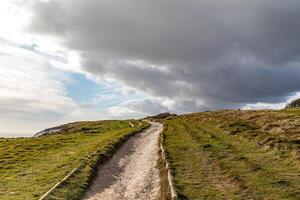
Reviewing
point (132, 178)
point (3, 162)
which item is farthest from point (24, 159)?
point (132, 178)

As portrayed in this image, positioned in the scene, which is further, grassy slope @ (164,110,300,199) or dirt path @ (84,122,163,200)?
dirt path @ (84,122,163,200)

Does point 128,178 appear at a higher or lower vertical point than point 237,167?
lower

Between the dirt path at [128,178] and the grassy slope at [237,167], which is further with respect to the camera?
the dirt path at [128,178]

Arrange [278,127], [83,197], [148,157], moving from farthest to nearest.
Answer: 1. [278,127]
2. [148,157]
3. [83,197]

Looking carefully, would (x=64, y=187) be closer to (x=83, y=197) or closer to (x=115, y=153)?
(x=83, y=197)

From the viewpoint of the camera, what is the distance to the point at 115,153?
4269 centimetres

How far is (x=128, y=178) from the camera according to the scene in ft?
98.3

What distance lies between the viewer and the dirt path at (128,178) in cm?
2503

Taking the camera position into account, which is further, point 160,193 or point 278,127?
point 278,127

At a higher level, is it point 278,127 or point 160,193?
point 278,127

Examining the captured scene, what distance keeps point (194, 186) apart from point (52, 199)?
8.37 metres

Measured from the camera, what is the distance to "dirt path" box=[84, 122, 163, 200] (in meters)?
25.0

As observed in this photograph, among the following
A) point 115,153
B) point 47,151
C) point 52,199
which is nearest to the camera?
point 52,199

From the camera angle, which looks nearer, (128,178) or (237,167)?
(128,178)
